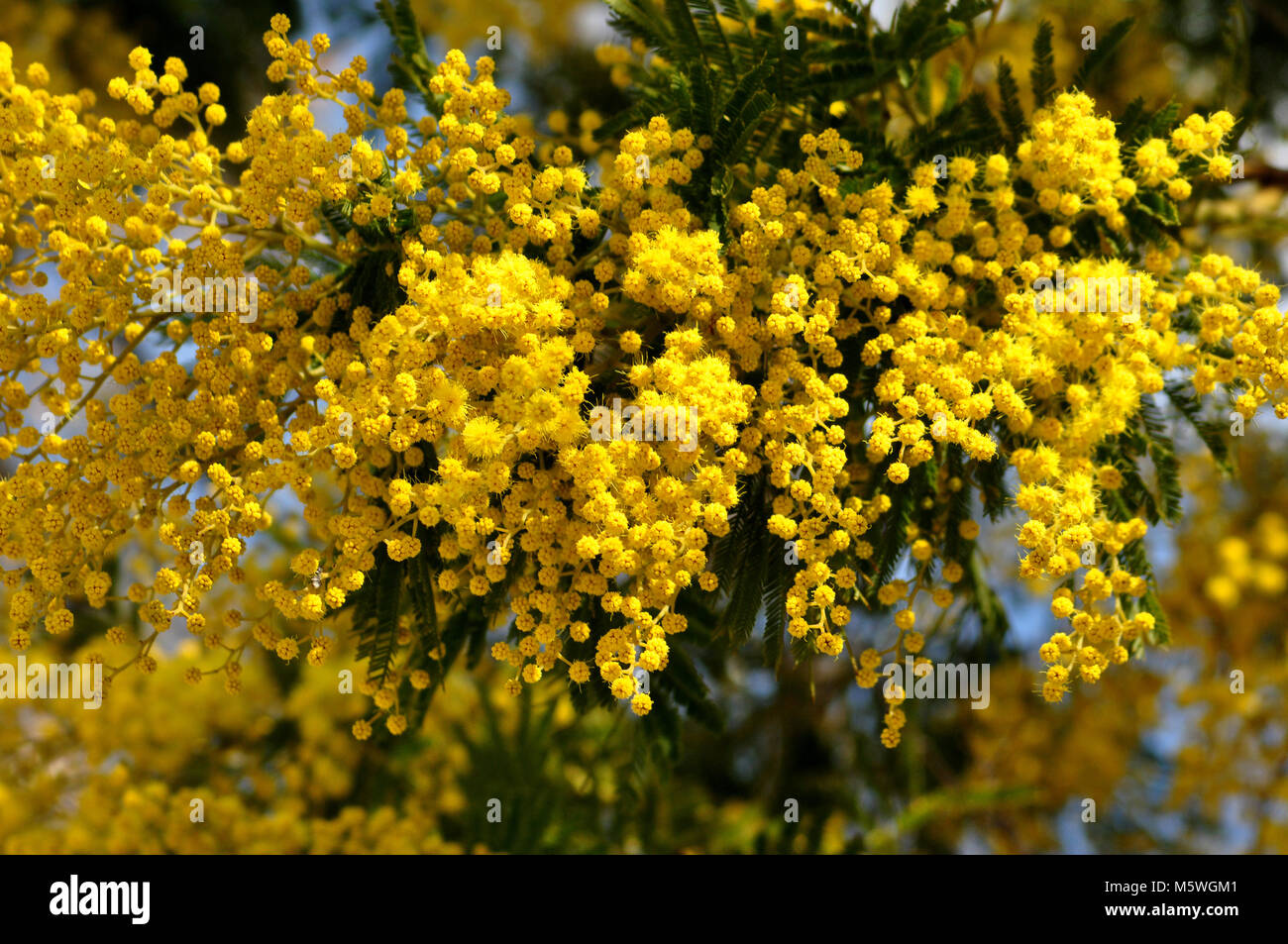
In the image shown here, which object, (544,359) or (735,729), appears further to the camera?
(735,729)

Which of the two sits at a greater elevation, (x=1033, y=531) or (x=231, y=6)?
(x=231, y=6)

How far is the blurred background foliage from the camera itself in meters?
3.00

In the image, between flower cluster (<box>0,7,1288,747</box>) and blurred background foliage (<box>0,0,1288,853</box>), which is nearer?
flower cluster (<box>0,7,1288,747</box>)

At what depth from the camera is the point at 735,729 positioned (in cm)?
428

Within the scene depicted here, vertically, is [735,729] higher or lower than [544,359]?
lower

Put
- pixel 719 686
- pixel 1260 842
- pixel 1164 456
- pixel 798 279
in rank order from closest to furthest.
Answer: pixel 798 279, pixel 1164 456, pixel 719 686, pixel 1260 842

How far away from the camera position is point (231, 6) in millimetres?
4316

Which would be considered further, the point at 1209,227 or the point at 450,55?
the point at 1209,227

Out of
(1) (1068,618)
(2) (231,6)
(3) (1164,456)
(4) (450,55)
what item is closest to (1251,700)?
(3) (1164,456)

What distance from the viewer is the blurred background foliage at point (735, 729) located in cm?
300

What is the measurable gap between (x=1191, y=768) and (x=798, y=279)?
3.85m

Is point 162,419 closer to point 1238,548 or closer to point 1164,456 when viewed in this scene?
point 1164,456

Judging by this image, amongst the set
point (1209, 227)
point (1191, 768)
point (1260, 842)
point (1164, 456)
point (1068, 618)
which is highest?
point (1209, 227)

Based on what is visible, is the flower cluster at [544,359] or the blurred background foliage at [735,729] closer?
the flower cluster at [544,359]
